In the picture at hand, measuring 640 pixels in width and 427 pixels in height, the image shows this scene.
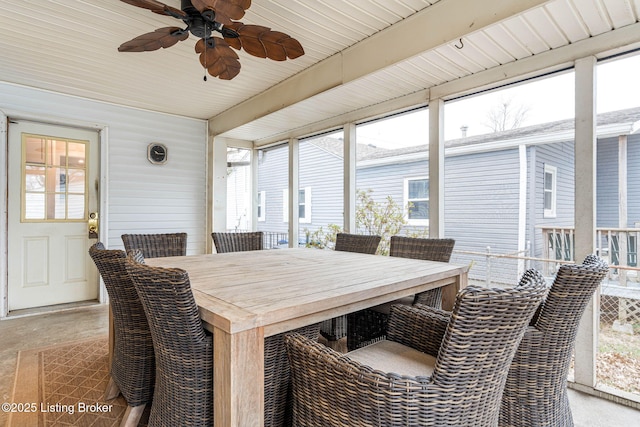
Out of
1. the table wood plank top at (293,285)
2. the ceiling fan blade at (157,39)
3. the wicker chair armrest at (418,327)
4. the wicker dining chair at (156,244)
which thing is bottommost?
the wicker chair armrest at (418,327)

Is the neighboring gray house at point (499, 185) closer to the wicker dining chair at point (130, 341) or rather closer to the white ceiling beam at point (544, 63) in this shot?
the white ceiling beam at point (544, 63)

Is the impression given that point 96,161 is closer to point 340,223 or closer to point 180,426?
point 340,223

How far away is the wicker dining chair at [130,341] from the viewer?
167 centimetres

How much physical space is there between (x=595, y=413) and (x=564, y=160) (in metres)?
2.43

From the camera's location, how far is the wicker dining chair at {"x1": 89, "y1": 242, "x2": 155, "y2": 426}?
5.49 ft

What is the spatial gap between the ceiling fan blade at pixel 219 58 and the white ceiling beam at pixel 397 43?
39.9 inches

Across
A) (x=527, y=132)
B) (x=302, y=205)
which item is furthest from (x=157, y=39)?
(x=527, y=132)

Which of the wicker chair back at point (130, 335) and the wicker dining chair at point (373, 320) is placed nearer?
the wicker chair back at point (130, 335)

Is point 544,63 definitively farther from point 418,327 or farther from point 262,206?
point 262,206

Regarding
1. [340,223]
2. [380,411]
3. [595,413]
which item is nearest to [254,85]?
[340,223]

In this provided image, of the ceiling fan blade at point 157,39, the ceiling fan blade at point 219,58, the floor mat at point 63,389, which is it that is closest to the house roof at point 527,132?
the ceiling fan blade at point 219,58

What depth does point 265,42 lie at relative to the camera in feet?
6.81

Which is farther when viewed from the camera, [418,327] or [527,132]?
[527,132]

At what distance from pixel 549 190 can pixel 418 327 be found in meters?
3.24
